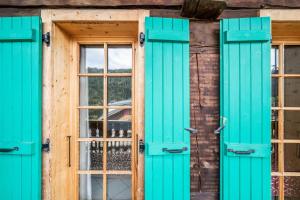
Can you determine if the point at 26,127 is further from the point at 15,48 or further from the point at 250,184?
the point at 250,184

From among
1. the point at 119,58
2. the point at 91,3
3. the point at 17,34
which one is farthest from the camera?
the point at 119,58

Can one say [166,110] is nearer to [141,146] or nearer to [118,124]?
[141,146]

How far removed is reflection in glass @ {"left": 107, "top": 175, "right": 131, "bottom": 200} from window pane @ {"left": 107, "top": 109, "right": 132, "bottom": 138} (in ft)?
1.62

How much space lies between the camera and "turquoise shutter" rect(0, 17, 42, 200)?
2.32m

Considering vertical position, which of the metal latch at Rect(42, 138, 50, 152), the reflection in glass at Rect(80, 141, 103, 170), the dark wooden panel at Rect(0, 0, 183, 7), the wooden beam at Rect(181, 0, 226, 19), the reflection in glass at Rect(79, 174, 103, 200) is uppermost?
the dark wooden panel at Rect(0, 0, 183, 7)

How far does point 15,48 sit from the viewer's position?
7.74ft

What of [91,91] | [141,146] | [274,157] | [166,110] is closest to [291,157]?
Answer: [274,157]

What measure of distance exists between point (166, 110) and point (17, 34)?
1.65m

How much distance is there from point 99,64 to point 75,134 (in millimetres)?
880

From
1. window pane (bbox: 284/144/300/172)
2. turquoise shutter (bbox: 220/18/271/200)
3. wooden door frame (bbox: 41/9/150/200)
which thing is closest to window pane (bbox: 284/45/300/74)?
turquoise shutter (bbox: 220/18/271/200)

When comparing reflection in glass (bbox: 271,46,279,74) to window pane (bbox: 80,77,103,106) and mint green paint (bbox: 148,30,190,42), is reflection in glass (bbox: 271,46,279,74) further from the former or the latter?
window pane (bbox: 80,77,103,106)

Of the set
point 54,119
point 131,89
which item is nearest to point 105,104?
point 131,89

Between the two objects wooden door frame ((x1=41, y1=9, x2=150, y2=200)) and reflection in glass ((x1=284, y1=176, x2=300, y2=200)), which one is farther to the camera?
reflection in glass ((x1=284, y1=176, x2=300, y2=200))

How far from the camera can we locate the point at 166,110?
236cm
